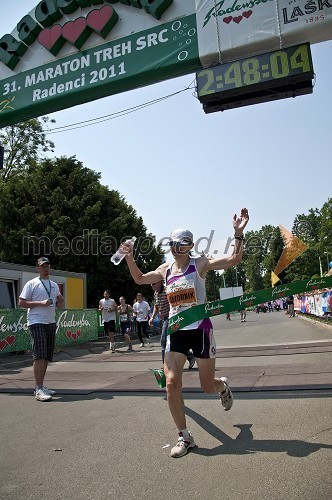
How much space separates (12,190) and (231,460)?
109 ft

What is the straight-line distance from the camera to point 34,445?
154 inches

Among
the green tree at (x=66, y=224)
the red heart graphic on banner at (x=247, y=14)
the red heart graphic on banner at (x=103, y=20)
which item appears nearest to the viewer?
the red heart graphic on banner at (x=247, y=14)

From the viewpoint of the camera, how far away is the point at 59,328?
14281 millimetres

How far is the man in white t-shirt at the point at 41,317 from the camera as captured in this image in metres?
6.30

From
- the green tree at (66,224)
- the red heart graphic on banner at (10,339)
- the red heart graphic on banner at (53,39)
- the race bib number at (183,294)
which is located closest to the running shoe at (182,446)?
the race bib number at (183,294)

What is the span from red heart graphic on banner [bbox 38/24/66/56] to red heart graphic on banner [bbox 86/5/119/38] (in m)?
0.72

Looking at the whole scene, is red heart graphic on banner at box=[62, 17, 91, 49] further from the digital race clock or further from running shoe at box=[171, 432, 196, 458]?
running shoe at box=[171, 432, 196, 458]

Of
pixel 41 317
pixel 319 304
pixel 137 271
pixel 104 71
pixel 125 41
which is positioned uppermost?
pixel 125 41

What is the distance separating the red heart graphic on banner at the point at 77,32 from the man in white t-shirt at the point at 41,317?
4.92m

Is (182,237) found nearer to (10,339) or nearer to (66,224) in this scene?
(10,339)

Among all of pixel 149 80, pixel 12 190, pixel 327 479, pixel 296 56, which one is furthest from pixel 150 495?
pixel 12 190

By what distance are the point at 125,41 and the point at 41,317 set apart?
221 inches

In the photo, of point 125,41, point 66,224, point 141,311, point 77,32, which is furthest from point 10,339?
point 66,224

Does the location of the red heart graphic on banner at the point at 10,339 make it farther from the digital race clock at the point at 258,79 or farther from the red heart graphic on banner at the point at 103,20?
the digital race clock at the point at 258,79
